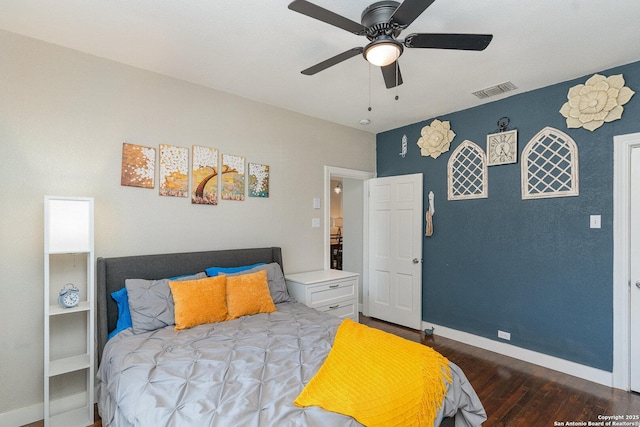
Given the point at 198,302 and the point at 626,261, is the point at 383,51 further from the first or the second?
the point at 626,261

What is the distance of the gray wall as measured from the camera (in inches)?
87.9

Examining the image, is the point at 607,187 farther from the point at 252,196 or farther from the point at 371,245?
the point at 252,196

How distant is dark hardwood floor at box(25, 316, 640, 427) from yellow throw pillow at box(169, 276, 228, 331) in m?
0.93

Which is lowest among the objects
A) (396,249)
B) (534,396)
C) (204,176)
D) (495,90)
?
(534,396)

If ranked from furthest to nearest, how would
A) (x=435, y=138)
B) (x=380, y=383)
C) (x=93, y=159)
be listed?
(x=435, y=138) < (x=93, y=159) < (x=380, y=383)

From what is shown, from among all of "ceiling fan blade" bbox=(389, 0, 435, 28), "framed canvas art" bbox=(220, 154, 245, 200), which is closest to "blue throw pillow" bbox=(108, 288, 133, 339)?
"framed canvas art" bbox=(220, 154, 245, 200)

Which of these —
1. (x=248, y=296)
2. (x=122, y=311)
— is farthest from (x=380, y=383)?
(x=122, y=311)

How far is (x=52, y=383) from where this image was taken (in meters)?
2.36

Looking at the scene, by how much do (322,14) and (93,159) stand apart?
211cm

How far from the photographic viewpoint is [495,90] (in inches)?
126

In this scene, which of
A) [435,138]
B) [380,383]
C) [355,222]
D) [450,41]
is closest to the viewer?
[380,383]

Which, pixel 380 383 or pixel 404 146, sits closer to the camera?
pixel 380 383

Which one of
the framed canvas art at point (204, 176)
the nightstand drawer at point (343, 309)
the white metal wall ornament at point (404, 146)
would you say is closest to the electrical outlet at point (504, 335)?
the nightstand drawer at point (343, 309)

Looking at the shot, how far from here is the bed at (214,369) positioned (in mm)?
1345
